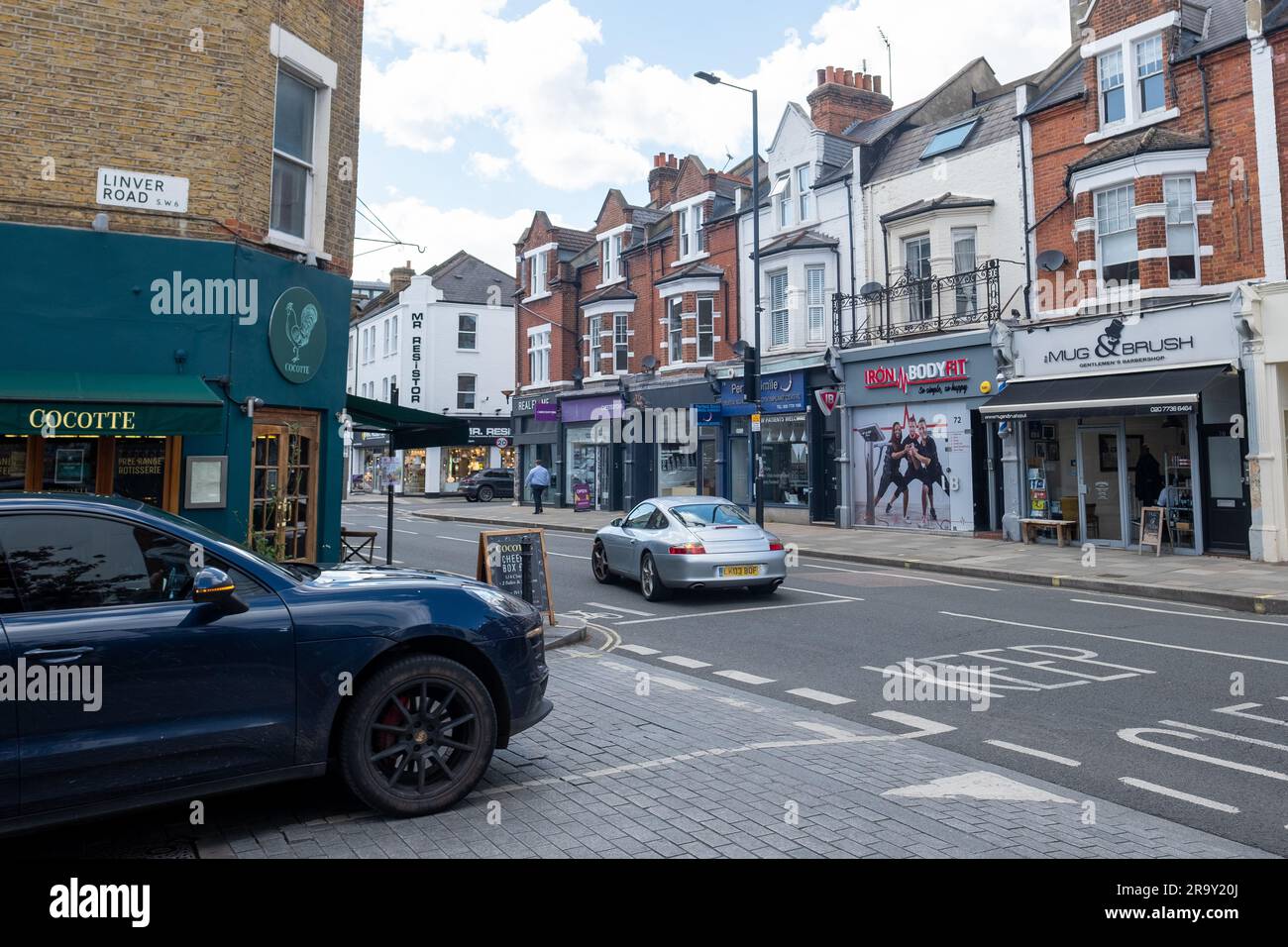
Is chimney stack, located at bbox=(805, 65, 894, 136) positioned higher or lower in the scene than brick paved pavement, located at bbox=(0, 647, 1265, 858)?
higher

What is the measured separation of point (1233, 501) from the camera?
52.7ft

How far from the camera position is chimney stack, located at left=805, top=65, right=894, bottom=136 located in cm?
2636

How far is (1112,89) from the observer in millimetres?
18297

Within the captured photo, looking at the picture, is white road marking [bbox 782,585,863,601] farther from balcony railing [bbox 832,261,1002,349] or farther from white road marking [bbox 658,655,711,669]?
balcony railing [bbox 832,261,1002,349]

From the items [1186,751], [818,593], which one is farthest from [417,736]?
[818,593]

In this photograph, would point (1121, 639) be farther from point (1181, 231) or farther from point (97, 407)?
point (1181, 231)

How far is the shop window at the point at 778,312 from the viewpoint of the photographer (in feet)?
84.6

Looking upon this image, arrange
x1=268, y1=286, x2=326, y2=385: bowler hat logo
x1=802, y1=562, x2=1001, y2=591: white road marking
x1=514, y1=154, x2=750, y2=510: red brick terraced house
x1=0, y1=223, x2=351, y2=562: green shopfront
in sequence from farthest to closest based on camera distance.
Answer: x1=514, y1=154, x2=750, y2=510: red brick terraced house → x1=802, y1=562, x2=1001, y2=591: white road marking → x1=268, y1=286, x2=326, y2=385: bowler hat logo → x1=0, y1=223, x2=351, y2=562: green shopfront

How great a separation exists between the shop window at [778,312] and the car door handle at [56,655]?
77.1 ft

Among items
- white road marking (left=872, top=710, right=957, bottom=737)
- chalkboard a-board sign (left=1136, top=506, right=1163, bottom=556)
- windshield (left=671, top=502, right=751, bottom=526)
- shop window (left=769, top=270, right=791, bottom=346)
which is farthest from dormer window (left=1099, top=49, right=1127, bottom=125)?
white road marking (left=872, top=710, right=957, bottom=737)

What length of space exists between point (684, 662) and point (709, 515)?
4.31m

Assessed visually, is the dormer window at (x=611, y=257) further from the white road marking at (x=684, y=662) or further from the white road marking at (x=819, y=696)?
the white road marking at (x=819, y=696)

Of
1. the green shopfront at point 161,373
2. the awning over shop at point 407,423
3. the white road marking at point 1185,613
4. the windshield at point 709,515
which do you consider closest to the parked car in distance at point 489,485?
the awning over shop at point 407,423

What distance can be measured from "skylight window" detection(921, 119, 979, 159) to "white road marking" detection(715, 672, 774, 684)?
18340 millimetres
